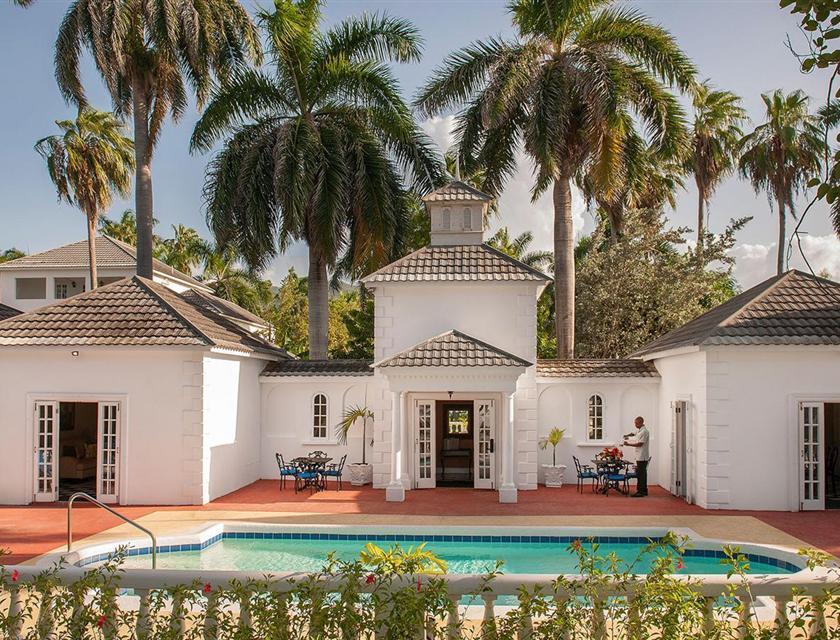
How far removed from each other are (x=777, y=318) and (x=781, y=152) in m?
20.3

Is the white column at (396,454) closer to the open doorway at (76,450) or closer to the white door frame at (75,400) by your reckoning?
the white door frame at (75,400)

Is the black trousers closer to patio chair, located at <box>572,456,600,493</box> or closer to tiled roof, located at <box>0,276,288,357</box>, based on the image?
patio chair, located at <box>572,456,600,493</box>

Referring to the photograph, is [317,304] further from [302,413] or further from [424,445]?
[424,445]

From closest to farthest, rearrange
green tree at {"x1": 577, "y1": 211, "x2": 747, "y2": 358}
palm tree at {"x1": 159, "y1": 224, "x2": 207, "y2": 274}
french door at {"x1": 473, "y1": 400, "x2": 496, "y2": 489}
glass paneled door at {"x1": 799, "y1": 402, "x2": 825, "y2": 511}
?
glass paneled door at {"x1": 799, "y1": 402, "x2": 825, "y2": 511} → french door at {"x1": 473, "y1": 400, "x2": 496, "y2": 489} → green tree at {"x1": 577, "y1": 211, "x2": 747, "y2": 358} → palm tree at {"x1": 159, "y1": 224, "x2": 207, "y2": 274}

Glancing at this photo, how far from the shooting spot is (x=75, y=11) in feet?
78.7

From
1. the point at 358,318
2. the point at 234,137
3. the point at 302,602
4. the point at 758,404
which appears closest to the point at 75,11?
the point at 234,137

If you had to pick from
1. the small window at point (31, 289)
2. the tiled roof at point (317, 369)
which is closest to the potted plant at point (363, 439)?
the tiled roof at point (317, 369)

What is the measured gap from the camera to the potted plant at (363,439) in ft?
64.5

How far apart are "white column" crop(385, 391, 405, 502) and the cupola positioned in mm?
4882

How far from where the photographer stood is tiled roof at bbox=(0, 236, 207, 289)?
3878 centimetres

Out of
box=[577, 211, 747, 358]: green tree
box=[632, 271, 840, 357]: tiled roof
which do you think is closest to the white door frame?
box=[632, 271, 840, 357]: tiled roof

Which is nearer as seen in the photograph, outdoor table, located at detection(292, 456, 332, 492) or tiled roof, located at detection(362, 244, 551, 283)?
outdoor table, located at detection(292, 456, 332, 492)

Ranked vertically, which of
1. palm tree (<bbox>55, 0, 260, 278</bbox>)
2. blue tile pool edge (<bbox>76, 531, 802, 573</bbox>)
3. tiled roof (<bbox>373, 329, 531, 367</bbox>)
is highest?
palm tree (<bbox>55, 0, 260, 278</bbox>)

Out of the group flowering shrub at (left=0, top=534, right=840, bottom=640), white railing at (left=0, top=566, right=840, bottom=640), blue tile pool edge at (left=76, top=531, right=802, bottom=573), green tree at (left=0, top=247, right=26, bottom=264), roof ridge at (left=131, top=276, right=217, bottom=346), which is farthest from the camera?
green tree at (left=0, top=247, right=26, bottom=264)
